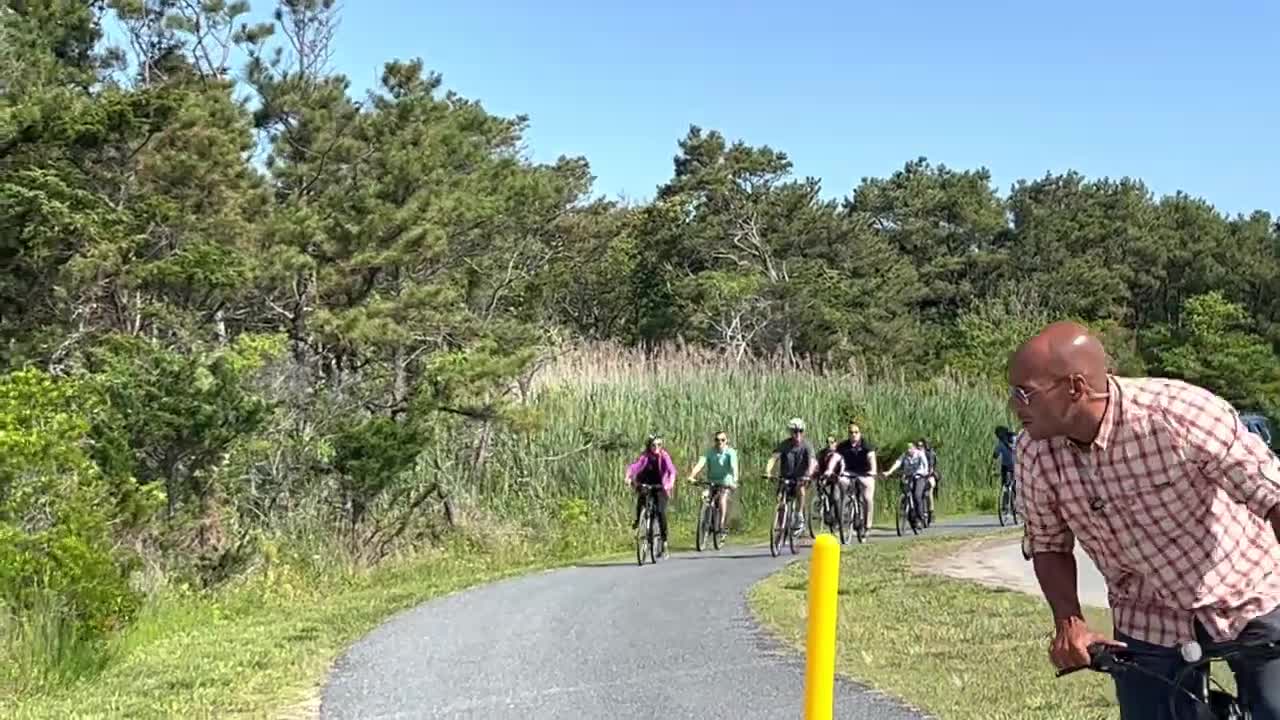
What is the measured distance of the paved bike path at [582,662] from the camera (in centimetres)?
792

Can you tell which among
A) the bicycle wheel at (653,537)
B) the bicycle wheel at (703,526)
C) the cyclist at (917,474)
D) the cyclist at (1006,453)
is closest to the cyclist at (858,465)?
the bicycle wheel at (703,526)

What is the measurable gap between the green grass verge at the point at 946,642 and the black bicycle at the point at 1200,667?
3.75 metres

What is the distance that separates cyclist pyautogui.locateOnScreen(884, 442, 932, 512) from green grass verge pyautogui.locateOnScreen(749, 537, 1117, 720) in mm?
7745

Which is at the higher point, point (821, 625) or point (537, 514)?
point (821, 625)

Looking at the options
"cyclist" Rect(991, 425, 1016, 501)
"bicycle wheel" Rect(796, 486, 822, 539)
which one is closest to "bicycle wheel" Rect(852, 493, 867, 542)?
"bicycle wheel" Rect(796, 486, 822, 539)

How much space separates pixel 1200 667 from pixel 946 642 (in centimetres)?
669

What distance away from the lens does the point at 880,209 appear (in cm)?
6669

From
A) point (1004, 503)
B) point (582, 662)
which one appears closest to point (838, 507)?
point (1004, 503)

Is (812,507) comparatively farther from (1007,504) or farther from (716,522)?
(1007,504)

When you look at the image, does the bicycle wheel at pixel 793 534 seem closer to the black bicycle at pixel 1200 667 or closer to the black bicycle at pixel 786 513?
the black bicycle at pixel 786 513

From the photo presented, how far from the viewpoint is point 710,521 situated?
20766 millimetres

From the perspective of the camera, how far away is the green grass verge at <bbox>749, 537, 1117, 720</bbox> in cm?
763

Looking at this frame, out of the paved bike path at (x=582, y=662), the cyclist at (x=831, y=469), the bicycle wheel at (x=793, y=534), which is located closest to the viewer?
the paved bike path at (x=582, y=662)

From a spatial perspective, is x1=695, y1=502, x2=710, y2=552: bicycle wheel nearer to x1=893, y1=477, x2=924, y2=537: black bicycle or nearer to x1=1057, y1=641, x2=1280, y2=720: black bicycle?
x1=893, y1=477, x2=924, y2=537: black bicycle
